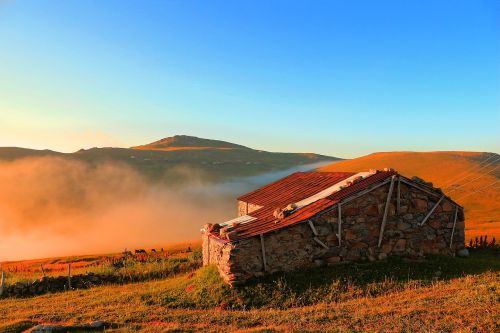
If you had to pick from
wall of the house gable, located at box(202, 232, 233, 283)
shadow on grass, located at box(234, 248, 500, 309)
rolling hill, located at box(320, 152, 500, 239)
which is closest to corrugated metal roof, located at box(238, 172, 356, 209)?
wall of the house gable, located at box(202, 232, 233, 283)

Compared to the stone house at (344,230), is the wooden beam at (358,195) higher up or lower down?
higher up

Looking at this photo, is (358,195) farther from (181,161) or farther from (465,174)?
(181,161)

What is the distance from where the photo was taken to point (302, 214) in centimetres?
1786

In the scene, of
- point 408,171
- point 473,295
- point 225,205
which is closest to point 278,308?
point 473,295

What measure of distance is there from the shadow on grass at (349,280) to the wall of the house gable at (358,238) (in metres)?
0.53

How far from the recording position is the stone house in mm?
16516

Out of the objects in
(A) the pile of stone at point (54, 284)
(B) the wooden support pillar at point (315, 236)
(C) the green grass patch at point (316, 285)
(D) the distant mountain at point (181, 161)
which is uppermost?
(D) the distant mountain at point (181, 161)

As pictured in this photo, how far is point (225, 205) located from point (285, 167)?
191 feet

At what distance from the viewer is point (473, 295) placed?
12852 mm

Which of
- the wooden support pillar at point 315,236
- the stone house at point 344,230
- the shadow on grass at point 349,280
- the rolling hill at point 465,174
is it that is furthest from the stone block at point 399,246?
the rolling hill at point 465,174

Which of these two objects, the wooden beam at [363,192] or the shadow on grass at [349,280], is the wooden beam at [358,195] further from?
the shadow on grass at [349,280]

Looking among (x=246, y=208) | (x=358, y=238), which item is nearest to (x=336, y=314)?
(x=358, y=238)

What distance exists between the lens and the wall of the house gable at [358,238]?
16391mm

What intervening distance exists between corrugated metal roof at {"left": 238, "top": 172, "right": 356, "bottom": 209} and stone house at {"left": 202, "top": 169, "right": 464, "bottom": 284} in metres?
0.91
